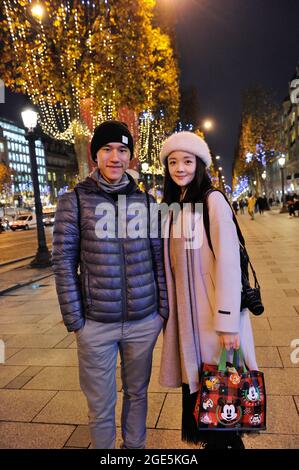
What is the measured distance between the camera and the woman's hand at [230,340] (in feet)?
7.98

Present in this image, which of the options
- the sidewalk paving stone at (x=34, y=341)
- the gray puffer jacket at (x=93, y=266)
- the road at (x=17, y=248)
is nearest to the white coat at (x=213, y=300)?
the gray puffer jacket at (x=93, y=266)

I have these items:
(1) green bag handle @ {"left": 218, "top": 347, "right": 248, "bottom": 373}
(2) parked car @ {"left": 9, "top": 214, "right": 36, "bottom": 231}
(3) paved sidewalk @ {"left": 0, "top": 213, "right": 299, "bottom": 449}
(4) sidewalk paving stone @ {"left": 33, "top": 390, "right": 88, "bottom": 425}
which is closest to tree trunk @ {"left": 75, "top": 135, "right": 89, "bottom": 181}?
(3) paved sidewalk @ {"left": 0, "top": 213, "right": 299, "bottom": 449}

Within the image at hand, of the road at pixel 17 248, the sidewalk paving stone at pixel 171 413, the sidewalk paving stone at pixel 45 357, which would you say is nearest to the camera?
the sidewalk paving stone at pixel 171 413

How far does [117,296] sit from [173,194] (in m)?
0.77

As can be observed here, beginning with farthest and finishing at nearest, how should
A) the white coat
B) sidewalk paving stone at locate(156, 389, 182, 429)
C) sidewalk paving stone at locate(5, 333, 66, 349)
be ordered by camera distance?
sidewalk paving stone at locate(5, 333, 66, 349) → sidewalk paving stone at locate(156, 389, 182, 429) → the white coat

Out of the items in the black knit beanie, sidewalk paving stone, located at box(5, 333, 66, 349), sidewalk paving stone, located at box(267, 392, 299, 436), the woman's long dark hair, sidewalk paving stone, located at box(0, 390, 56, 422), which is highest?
the black knit beanie

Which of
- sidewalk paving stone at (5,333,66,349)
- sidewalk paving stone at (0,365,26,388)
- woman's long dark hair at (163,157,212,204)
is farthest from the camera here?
sidewalk paving stone at (5,333,66,349)

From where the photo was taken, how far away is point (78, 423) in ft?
11.1

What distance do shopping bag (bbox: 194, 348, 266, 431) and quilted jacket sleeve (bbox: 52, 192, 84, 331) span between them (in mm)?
847

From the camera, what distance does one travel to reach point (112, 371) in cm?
265

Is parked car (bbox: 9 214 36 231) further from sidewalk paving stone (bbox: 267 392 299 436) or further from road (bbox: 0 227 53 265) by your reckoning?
sidewalk paving stone (bbox: 267 392 299 436)

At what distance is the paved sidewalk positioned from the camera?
3141 millimetres

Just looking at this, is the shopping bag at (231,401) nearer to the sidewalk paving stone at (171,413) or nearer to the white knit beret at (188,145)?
the sidewalk paving stone at (171,413)

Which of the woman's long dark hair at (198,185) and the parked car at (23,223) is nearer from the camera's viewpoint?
the woman's long dark hair at (198,185)
